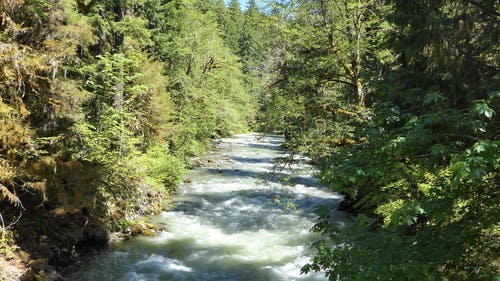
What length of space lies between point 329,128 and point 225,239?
17.5 feet

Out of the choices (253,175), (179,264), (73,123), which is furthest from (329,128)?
(253,175)

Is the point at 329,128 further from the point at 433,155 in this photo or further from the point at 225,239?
the point at 433,155

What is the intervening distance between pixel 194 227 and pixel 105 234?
11.6 ft

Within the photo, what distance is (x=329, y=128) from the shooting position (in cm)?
1220

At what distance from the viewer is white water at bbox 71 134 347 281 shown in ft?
36.8

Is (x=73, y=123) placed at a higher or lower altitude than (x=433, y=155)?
lower

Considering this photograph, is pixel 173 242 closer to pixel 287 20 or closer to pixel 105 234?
pixel 105 234

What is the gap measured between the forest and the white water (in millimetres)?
885

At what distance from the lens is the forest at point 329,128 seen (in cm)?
541

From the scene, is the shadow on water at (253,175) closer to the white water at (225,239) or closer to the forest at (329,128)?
the white water at (225,239)

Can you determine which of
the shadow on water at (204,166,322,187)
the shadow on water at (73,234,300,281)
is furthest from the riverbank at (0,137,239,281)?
the shadow on water at (204,166,322,187)

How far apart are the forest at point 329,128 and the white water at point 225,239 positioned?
0.89m

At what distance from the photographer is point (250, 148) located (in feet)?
122

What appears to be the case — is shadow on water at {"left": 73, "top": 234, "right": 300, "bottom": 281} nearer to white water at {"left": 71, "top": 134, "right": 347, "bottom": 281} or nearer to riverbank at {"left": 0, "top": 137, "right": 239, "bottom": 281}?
white water at {"left": 71, "top": 134, "right": 347, "bottom": 281}
